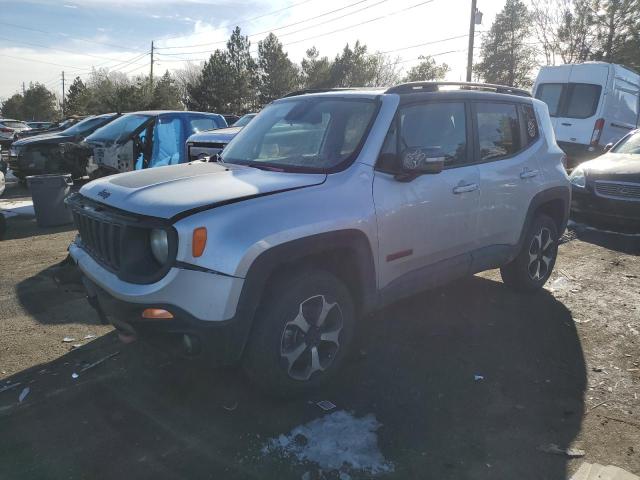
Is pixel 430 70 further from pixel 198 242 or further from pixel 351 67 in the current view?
pixel 198 242

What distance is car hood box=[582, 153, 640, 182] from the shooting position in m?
7.51

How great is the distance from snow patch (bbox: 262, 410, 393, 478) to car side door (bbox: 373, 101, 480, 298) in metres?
0.97

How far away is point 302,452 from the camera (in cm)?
274

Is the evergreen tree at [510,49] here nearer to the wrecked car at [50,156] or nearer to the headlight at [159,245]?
the wrecked car at [50,156]

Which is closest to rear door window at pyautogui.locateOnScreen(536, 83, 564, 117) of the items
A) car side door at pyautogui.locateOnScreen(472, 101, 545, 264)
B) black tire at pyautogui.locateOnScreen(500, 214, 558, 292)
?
black tire at pyautogui.locateOnScreen(500, 214, 558, 292)

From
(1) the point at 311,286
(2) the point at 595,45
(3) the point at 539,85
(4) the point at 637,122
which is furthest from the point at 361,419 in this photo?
(2) the point at 595,45

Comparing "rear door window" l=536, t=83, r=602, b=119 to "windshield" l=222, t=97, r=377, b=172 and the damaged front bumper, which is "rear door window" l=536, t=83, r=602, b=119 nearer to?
"windshield" l=222, t=97, r=377, b=172

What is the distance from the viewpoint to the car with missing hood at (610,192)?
743 cm

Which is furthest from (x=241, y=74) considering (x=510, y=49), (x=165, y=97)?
(x=510, y=49)

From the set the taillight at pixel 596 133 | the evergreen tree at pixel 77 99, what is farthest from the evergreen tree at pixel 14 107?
the taillight at pixel 596 133

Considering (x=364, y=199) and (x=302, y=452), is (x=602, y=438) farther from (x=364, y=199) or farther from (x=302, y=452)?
(x=364, y=199)

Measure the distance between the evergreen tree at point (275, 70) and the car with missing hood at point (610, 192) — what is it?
44.4 metres

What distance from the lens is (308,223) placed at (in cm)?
292

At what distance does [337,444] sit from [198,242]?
1.36m
